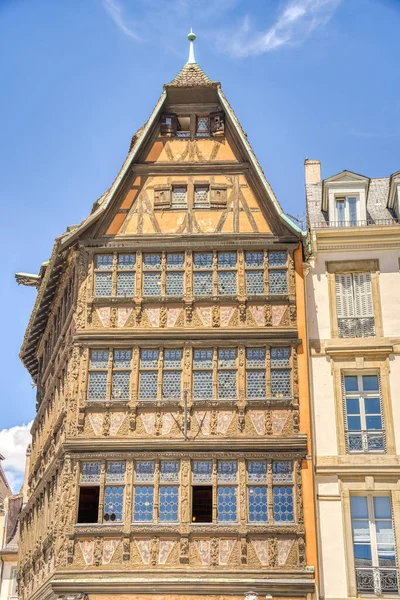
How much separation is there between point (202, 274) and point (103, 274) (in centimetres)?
236

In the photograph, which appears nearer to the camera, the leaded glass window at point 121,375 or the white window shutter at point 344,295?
the leaded glass window at point 121,375

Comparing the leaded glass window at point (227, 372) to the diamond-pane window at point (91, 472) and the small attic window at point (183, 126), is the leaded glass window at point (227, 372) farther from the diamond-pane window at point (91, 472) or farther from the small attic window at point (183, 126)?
the small attic window at point (183, 126)

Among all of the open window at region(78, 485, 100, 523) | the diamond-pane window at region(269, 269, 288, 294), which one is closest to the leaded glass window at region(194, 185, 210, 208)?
the diamond-pane window at region(269, 269, 288, 294)

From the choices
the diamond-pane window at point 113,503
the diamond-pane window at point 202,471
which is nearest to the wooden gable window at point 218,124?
the diamond-pane window at point 202,471

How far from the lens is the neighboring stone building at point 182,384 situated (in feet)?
67.6

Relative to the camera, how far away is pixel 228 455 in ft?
69.9

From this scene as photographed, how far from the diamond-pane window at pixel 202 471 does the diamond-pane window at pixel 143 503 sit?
3.31ft

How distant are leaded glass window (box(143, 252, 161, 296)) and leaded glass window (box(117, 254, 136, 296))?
0.28 metres

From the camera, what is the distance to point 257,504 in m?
21.0

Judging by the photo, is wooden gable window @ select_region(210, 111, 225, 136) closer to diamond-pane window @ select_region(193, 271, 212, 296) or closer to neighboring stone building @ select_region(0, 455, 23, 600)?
diamond-pane window @ select_region(193, 271, 212, 296)

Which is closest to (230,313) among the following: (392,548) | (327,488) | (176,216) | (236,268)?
(236,268)

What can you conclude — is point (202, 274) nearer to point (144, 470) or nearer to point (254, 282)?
point (254, 282)

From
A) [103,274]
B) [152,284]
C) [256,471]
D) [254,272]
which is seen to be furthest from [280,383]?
[103,274]

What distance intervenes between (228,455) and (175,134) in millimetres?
8315
